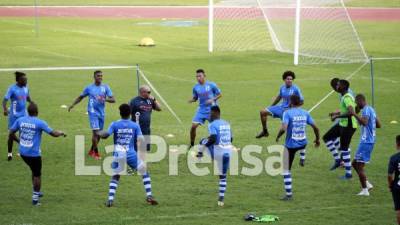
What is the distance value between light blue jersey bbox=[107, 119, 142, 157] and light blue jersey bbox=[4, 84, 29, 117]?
520cm

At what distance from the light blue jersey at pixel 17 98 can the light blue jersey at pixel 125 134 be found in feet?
17.1

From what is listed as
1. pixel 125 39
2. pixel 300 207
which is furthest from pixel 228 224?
pixel 125 39

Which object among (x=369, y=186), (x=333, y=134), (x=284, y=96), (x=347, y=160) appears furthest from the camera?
(x=284, y=96)

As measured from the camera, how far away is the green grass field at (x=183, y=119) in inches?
664

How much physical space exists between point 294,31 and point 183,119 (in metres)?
19.5

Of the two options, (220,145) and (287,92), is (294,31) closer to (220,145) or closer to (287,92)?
(287,92)

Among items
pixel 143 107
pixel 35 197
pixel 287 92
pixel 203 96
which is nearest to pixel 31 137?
pixel 35 197

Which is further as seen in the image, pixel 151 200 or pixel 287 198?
pixel 287 198

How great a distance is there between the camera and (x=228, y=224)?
15875 mm

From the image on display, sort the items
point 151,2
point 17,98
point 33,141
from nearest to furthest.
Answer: point 33,141 < point 17,98 < point 151,2

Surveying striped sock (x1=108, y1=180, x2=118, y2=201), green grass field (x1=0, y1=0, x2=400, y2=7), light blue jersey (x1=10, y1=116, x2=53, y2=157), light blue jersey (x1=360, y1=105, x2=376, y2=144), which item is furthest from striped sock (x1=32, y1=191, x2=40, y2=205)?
green grass field (x1=0, y1=0, x2=400, y2=7)

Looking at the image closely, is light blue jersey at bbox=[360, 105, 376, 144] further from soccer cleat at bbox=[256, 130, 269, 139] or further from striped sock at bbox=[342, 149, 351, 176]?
soccer cleat at bbox=[256, 130, 269, 139]

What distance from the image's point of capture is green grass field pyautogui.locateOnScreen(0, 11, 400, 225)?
16859 mm

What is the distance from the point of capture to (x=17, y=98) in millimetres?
21234
